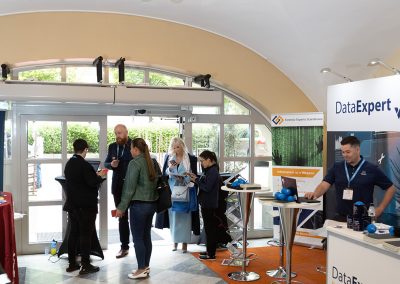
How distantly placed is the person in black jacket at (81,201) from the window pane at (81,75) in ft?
4.43

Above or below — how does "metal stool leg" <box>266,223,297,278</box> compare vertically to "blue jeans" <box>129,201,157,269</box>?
below

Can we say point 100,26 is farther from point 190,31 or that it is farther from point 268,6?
point 268,6

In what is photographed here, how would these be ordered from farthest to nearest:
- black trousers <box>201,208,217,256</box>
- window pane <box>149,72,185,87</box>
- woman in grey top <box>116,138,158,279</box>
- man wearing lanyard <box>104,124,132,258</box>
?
1. window pane <box>149,72,185,87</box>
2. man wearing lanyard <box>104,124,132,258</box>
3. black trousers <box>201,208,217,256</box>
4. woman in grey top <box>116,138,158,279</box>

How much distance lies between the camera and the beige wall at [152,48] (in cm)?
509

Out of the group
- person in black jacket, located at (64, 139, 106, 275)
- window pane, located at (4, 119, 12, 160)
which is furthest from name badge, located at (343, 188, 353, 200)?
window pane, located at (4, 119, 12, 160)

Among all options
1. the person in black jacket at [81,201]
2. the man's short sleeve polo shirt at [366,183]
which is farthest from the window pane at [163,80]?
the man's short sleeve polo shirt at [366,183]

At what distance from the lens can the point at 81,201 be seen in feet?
14.3

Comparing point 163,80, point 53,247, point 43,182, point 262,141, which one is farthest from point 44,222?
point 262,141

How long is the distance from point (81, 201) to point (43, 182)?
1.24 metres

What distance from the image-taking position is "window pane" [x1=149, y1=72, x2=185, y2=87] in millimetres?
5754

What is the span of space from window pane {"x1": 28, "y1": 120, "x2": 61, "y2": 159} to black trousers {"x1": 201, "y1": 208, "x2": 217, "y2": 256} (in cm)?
203

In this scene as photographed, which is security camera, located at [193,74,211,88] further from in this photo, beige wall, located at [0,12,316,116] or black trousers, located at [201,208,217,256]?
black trousers, located at [201,208,217,256]

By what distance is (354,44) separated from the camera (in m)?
5.00

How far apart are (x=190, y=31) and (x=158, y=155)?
221 cm
